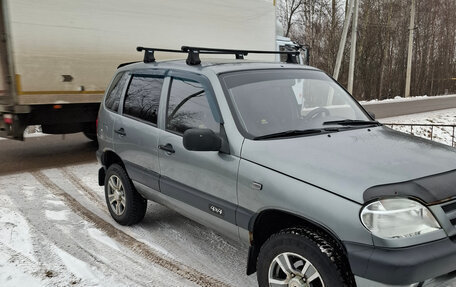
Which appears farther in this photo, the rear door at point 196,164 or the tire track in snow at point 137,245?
the tire track in snow at point 137,245

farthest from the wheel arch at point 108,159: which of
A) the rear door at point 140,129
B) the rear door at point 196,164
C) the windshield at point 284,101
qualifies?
the windshield at point 284,101

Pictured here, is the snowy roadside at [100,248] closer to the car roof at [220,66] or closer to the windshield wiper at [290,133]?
the windshield wiper at [290,133]

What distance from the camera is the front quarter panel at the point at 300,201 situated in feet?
8.08

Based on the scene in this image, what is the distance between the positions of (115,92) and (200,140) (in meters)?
2.31

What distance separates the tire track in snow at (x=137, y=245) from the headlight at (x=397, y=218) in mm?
1633

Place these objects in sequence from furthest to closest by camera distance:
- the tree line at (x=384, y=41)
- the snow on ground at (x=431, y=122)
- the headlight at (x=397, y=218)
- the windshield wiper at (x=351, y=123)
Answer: the tree line at (x=384, y=41) < the snow on ground at (x=431, y=122) < the windshield wiper at (x=351, y=123) < the headlight at (x=397, y=218)

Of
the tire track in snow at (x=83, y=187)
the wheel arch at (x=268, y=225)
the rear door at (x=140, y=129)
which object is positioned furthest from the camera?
the tire track in snow at (x=83, y=187)

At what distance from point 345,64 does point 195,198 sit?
33.5 m

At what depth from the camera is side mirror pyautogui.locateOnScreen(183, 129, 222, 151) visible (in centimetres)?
321

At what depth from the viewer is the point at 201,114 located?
3.70 metres

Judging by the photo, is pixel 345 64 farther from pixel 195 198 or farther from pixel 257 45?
pixel 195 198

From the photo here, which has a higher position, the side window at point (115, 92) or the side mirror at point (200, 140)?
the side window at point (115, 92)

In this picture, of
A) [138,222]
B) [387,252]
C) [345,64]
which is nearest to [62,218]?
[138,222]

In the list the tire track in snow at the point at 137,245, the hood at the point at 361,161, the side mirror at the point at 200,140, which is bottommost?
the tire track in snow at the point at 137,245
